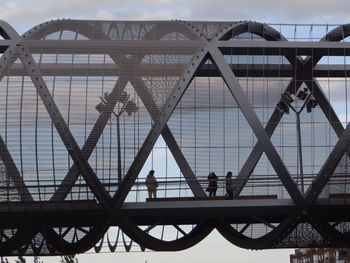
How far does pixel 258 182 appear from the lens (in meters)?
67.9

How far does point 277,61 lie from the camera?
7450cm

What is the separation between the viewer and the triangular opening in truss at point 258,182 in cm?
6688

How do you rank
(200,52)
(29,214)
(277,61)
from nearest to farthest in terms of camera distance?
(29,214) → (200,52) → (277,61)

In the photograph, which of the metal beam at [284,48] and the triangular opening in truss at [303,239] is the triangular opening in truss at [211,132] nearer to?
the metal beam at [284,48]

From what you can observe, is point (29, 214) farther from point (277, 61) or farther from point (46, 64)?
point (277, 61)

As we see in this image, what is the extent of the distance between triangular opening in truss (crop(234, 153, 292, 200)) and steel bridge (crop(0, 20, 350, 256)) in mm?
81

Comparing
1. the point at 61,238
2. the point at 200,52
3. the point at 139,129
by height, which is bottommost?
the point at 61,238

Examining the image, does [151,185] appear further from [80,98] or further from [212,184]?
[80,98]

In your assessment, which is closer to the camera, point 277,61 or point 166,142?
point 166,142

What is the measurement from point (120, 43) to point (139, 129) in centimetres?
544

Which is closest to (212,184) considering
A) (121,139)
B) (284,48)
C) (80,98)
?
(121,139)

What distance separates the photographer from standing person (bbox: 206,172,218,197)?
219ft

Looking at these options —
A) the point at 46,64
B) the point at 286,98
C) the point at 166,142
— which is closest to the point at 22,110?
the point at 46,64

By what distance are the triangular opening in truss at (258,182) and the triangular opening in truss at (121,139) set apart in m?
5.62
